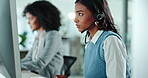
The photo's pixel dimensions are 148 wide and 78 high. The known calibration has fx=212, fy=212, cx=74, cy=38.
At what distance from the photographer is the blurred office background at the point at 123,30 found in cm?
164

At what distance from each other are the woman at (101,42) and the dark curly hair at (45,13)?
2.30ft

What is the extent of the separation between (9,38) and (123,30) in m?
2.88

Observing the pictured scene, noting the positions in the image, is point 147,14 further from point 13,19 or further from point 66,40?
point 66,40

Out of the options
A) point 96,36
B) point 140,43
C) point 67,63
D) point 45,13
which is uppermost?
point 45,13

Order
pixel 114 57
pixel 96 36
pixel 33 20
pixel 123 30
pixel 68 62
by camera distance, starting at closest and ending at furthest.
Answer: pixel 114 57 → pixel 96 36 → pixel 33 20 → pixel 68 62 → pixel 123 30

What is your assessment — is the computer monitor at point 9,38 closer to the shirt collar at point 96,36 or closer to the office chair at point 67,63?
the shirt collar at point 96,36

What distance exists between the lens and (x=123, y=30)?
3.33 meters

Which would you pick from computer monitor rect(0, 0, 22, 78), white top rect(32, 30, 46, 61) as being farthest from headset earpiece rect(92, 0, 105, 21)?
white top rect(32, 30, 46, 61)

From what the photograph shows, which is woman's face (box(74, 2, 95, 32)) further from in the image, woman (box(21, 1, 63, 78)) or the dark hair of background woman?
woman (box(21, 1, 63, 78))

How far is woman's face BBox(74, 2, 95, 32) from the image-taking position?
833 millimetres

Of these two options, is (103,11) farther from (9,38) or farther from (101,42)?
(9,38)

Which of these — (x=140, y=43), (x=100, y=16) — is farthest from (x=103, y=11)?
(x=140, y=43)

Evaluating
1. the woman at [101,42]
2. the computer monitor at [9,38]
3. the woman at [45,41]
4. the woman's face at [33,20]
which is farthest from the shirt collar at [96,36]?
the woman's face at [33,20]

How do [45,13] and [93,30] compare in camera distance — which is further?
[45,13]
